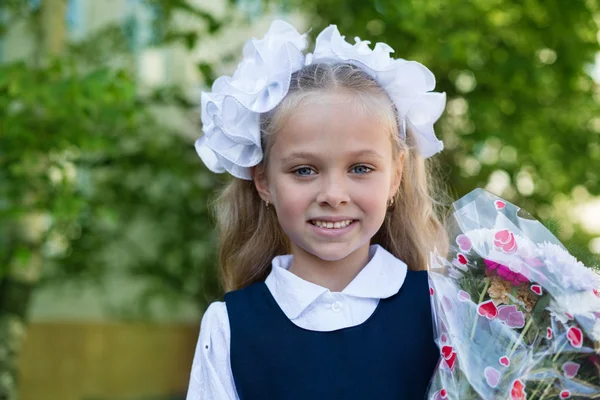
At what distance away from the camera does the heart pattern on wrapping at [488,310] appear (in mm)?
1929

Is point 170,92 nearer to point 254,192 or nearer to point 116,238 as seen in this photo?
point 116,238

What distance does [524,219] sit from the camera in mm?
2039

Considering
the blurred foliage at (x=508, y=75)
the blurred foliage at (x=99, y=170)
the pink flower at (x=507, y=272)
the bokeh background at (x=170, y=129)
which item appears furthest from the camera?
the blurred foliage at (x=508, y=75)

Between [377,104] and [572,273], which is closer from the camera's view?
[572,273]

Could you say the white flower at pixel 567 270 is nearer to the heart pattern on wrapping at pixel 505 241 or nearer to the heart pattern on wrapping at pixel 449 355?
the heart pattern on wrapping at pixel 505 241

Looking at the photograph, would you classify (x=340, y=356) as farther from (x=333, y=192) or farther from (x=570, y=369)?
(x=570, y=369)

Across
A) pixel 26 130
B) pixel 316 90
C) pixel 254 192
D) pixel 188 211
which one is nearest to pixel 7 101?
pixel 26 130

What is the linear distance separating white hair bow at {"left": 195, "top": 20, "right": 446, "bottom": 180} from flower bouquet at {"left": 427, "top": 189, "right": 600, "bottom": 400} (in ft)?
1.40

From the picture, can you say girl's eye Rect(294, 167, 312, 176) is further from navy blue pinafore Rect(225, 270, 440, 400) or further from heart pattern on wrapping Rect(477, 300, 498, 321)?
heart pattern on wrapping Rect(477, 300, 498, 321)

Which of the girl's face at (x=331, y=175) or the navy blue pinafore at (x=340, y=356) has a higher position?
the girl's face at (x=331, y=175)

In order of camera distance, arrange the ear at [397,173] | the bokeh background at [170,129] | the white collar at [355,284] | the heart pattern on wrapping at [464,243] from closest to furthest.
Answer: the heart pattern on wrapping at [464,243] → the white collar at [355,284] → the ear at [397,173] → the bokeh background at [170,129]

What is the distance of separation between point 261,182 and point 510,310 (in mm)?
821

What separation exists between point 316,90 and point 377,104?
0.16 m

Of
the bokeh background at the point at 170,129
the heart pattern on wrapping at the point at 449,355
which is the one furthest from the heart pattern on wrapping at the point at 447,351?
the bokeh background at the point at 170,129
